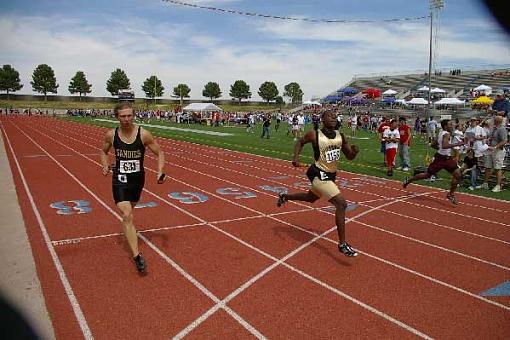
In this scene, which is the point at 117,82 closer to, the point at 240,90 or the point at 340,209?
the point at 240,90

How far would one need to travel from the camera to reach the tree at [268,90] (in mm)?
123188

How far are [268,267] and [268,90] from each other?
120 metres

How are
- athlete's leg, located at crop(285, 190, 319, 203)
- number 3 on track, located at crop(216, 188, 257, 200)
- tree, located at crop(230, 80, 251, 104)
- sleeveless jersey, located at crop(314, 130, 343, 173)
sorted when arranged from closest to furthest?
sleeveless jersey, located at crop(314, 130, 343, 173) < athlete's leg, located at crop(285, 190, 319, 203) < number 3 on track, located at crop(216, 188, 257, 200) < tree, located at crop(230, 80, 251, 104)

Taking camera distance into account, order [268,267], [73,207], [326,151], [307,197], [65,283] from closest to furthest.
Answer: [65,283], [268,267], [326,151], [307,197], [73,207]

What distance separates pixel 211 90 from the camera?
120m

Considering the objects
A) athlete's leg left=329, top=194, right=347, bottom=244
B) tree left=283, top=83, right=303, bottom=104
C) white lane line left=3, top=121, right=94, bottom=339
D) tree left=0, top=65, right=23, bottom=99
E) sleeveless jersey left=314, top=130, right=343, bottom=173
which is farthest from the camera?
tree left=283, top=83, right=303, bottom=104

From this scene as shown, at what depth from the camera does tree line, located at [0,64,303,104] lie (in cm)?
9635

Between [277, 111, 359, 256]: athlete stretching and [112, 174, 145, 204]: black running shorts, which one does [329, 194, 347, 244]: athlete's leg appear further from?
[112, 174, 145, 204]: black running shorts

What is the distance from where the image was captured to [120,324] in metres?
3.80

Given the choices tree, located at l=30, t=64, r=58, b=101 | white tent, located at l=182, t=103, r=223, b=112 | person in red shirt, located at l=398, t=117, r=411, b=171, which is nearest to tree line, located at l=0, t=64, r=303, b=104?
tree, located at l=30, t=64, r=58, b=101

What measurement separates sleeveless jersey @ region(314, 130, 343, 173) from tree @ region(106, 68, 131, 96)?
360ft

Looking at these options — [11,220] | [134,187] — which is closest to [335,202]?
[134,187]

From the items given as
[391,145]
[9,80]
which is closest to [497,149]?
[391,145]

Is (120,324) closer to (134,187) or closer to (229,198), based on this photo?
(134,187)
